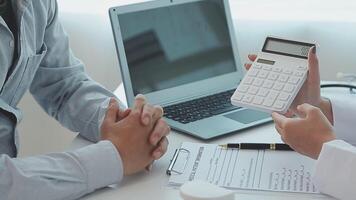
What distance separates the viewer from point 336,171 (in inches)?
33.3

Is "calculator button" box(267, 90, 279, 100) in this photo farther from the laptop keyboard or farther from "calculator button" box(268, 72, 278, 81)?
the laptop keyboard

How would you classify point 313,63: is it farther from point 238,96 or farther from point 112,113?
point 112,113

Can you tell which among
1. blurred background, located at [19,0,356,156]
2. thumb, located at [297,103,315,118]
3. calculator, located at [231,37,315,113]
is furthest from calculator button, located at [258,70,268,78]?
blurred background, located at [19,0,356,156]

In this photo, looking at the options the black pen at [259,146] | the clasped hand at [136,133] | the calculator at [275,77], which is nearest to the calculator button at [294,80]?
the calculator at [275,77]

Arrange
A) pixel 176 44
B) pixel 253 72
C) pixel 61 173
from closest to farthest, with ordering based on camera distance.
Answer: pixel 61 173
pixel 253 72
pixel 176 44

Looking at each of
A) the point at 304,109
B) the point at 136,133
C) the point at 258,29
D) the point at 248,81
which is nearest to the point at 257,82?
the point at 248,81

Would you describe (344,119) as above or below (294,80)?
below

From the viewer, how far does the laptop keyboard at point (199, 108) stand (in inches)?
46.0

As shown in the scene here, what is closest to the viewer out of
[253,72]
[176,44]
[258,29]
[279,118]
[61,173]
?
[61,173]

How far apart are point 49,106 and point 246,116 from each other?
16.5 inches

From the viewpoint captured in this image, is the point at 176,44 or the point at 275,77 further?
the point at 176,44

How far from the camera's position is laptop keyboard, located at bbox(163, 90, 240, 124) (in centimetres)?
117

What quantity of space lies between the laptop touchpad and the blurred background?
0.58 meters

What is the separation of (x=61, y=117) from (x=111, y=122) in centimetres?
24
